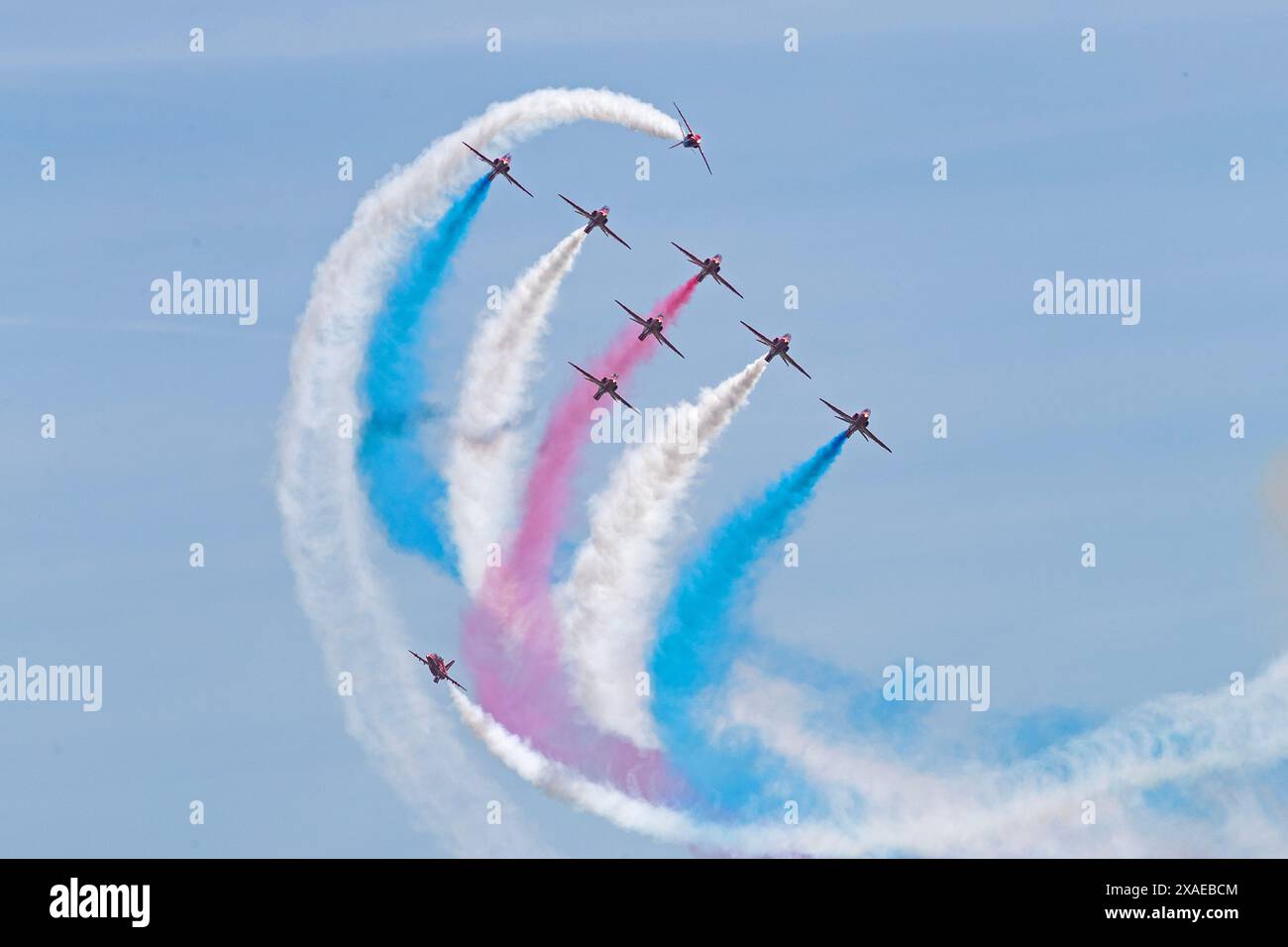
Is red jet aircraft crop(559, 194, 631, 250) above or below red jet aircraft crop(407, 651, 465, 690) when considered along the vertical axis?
above

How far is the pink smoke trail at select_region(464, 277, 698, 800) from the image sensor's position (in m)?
129

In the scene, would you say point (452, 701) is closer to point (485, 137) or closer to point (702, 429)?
point (702, 429)

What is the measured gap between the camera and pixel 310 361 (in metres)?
132

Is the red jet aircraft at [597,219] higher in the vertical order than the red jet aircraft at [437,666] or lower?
higher

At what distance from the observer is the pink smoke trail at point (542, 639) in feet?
422

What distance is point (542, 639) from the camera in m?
130
